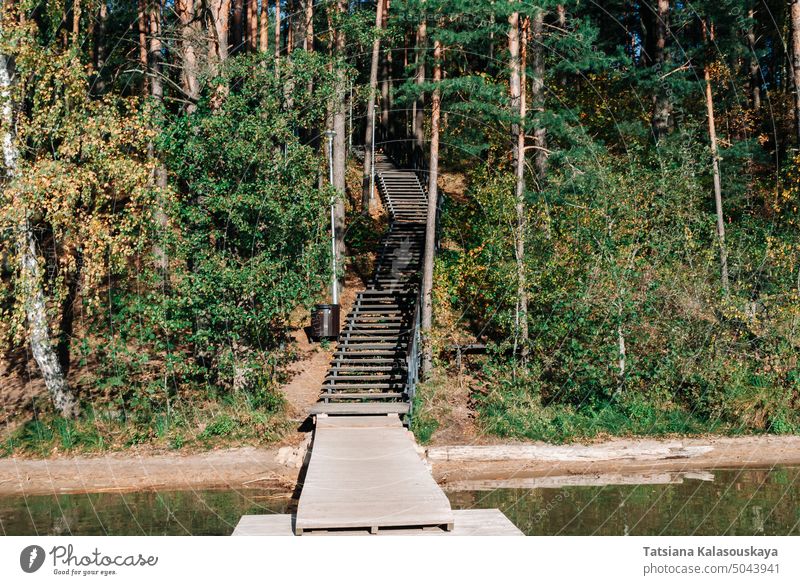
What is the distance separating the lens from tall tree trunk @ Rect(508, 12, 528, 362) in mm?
17062

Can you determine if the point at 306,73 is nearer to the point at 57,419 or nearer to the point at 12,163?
the point at 12,163

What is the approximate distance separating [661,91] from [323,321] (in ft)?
38.7

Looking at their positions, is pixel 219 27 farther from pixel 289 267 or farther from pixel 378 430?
pixel 378 430

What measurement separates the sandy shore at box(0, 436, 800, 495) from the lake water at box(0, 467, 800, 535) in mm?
426

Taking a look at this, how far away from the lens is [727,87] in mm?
26750

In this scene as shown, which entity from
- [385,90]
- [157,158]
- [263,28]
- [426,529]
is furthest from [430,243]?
[385,90]

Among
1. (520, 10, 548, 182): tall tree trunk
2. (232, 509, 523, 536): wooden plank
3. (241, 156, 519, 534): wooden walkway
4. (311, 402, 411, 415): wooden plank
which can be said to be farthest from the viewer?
(520, 10, 548, 182): tall tree trunk

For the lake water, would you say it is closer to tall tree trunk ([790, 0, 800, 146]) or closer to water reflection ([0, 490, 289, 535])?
water reflection ([0, 490, 289, 535])

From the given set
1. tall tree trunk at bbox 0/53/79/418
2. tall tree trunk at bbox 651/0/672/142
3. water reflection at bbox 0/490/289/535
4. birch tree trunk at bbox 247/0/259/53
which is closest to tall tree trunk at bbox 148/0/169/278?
tall tree trunk at bbox 0/53/79/418

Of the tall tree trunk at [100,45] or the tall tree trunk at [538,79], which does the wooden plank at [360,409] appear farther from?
the tall tree trunk at [100,45]

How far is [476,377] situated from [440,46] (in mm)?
8077

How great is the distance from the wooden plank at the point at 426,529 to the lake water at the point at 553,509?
161 cm

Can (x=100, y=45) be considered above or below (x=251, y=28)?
below

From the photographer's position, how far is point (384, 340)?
709 inches
